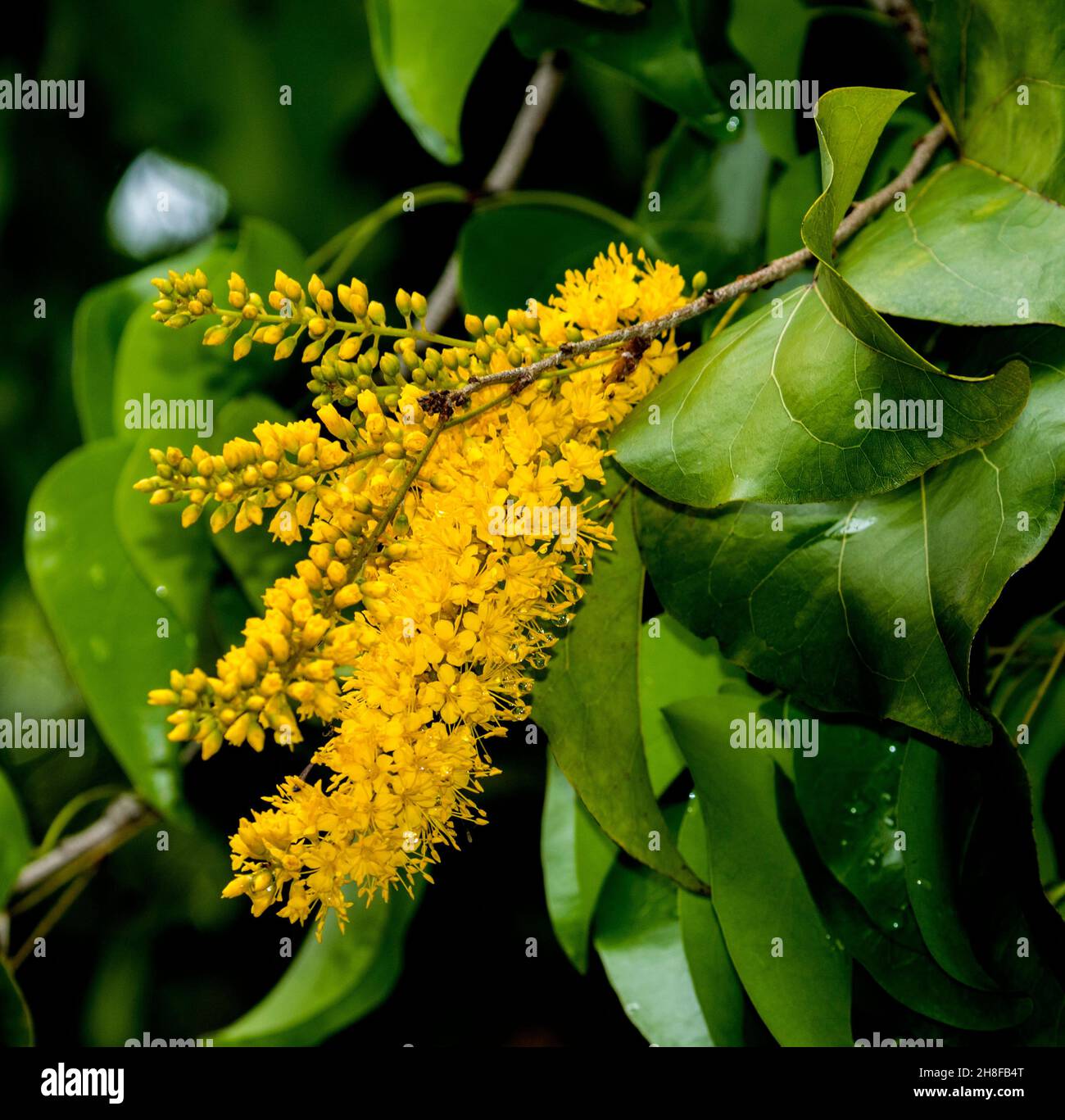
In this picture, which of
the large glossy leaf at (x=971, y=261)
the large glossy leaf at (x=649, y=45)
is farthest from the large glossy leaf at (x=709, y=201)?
the large glossy leaf at (x=971, y=261)

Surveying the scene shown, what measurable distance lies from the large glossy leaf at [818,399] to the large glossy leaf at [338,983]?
0.34m

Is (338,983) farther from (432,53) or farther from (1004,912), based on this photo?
(432,53)

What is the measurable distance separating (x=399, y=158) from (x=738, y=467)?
18.1 inches

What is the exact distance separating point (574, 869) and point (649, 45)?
0.45 m

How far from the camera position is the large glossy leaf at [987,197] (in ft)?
1.26

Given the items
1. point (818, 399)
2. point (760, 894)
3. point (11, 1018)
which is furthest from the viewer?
point (11, 1018)

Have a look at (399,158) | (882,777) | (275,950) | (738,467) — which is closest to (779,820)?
(882,777)

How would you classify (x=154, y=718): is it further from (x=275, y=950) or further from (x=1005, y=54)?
(x=1005, y=54)

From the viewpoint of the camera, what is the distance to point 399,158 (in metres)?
0.72

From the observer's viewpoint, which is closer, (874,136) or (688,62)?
(874,136)

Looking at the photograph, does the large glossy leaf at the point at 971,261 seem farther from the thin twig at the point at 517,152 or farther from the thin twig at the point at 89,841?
the thin twig at the point at 89,841

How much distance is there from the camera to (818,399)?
1.23 feet

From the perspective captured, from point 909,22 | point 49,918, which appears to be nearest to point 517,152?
point 909,22

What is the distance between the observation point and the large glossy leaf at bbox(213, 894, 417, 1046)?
0.57 metres
